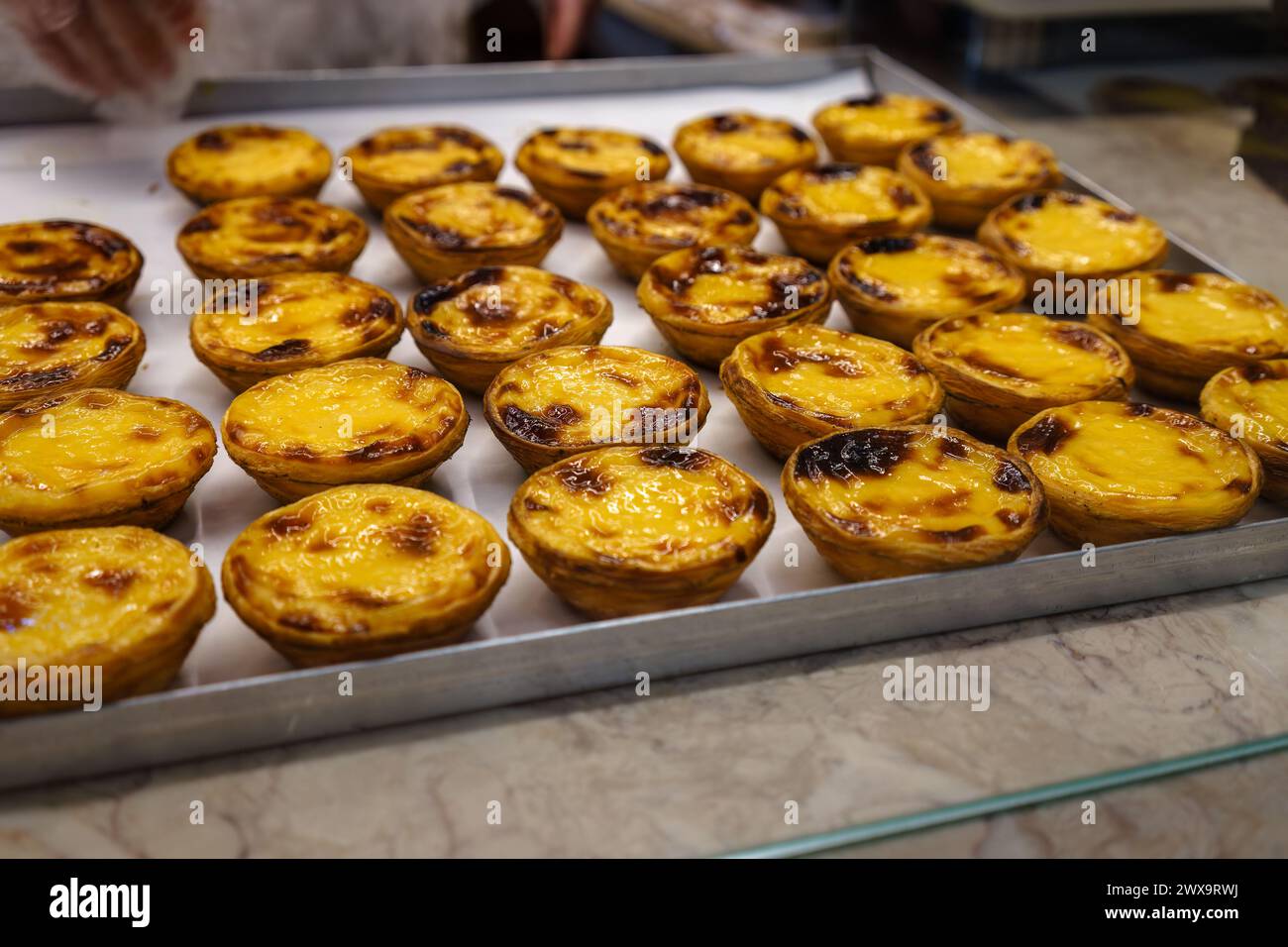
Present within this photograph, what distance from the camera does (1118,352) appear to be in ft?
9.20

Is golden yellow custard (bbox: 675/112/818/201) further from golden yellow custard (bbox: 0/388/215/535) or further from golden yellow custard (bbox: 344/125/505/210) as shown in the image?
golden yellow custard (bbox: 0/388/215/535)

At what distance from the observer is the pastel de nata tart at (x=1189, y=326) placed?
2.82 metres

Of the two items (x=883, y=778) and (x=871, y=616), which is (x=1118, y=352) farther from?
(x=883, y=778)

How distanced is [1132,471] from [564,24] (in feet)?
11.5

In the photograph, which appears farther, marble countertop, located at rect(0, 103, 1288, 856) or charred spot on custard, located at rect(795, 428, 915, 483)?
charred spot on custard, located at rect(795, 428, 915, 483)

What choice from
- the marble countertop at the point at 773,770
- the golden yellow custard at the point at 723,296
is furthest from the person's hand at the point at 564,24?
the marble countertop at the point at 773,770

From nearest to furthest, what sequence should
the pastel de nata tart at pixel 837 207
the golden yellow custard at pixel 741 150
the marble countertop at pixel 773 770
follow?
the marble countertop at pixel 773 770
the pastel de nata tart at pixel 837 207
the golden yellow custard at pixel 741 150

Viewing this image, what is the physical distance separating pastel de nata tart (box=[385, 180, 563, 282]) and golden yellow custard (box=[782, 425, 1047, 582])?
1.25 metres

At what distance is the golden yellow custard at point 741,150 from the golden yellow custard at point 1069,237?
72cm

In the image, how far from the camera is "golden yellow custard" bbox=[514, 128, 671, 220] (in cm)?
362

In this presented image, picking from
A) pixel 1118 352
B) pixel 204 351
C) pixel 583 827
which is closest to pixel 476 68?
pixel 204 351

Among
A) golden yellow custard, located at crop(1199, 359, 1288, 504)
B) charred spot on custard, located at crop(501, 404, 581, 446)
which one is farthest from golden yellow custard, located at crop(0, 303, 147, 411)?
golden yellow custard, located at crop(1199, 359, 1288, 504)

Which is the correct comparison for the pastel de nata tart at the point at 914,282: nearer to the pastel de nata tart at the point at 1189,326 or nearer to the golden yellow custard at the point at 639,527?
the pastel de nata tart at the point at 1189,326

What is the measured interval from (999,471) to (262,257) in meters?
1.99
